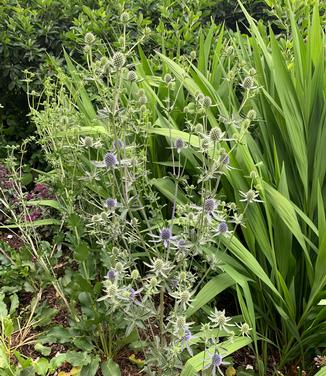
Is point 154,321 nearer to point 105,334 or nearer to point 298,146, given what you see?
point 105,334

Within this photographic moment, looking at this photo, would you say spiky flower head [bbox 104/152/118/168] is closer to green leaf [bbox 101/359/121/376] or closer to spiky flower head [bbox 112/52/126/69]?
spiky flower head [bbox 112/52/126/69]

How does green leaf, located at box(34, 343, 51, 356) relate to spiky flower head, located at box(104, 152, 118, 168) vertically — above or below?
below

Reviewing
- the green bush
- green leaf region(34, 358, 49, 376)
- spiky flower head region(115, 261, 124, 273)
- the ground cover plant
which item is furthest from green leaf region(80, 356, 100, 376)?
the green bush

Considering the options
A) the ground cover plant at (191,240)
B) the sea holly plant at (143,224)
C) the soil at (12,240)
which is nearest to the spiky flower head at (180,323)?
the sea holly plant at (143,224)

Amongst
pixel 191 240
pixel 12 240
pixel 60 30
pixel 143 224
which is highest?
pixel 60 30

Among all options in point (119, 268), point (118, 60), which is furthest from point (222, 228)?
point (118, 60)

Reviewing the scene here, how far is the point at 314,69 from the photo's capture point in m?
2.35

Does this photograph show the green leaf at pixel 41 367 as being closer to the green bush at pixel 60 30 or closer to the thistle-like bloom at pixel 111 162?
the thistle-like bloom at pixel 111 162

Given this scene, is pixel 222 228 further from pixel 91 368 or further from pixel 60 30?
pixel 60 30

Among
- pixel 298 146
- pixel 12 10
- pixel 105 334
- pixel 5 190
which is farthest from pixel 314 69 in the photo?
pixel 12 10

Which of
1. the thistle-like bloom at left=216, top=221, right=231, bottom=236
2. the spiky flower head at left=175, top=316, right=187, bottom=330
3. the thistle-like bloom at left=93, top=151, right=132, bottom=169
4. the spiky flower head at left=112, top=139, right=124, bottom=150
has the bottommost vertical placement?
the spiky flower head at left=175, top=316, right=187, bottom=330

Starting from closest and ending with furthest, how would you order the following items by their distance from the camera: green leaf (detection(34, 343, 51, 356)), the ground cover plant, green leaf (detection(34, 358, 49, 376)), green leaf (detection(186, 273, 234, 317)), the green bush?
the ground cover plant
green leaf (detection(186, 273, 234, 317))
green leaf (detection(34, 358, 49, 376))
green leaf (detection(34, 343, 51, 356))
the green bush

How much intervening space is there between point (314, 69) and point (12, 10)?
2001mm

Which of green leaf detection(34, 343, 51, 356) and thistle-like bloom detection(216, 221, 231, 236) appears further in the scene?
green leaf detection(34, 343, 51, 356)
